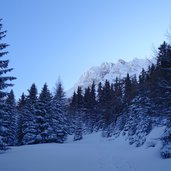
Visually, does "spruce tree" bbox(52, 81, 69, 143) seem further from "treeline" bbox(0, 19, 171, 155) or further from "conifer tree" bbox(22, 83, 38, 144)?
"conifer tree" bbox(22, 83, 38, 144)

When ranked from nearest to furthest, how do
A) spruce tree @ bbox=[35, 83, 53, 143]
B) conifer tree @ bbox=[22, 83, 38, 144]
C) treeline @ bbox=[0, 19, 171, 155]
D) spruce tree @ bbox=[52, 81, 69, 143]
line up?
treeline @ bbox=[0, 19, 171, 155]
conifer tree @ bbox=[22, 83, 38, 144]
spruce tree @ bbox=[35, 83, 53, 143]
spruce tree @ bbox=[52, 81, 69, 143]

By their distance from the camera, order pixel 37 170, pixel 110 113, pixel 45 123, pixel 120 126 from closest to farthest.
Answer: pixel 37 170, pixel 45 123, pixel 120 126, pixel 110 113

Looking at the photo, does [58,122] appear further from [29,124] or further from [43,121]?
[29,124]

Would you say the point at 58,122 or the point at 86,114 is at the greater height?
the point at 86,114

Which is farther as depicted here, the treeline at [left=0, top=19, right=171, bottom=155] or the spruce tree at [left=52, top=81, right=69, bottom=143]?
the spruce tree at [left=52, top=81, right=69, bottom=143]

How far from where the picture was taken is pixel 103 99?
265ft

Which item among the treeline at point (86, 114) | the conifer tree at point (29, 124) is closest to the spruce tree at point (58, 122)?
the treeline at point (86, 114)

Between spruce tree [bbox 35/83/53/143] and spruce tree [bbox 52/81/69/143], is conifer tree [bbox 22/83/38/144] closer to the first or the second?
spruce tree [bbox 35/83/53/143]

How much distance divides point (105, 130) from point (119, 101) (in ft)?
30.0

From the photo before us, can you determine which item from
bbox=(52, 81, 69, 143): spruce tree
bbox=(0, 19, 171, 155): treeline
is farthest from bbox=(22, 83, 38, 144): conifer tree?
bbox=(52, 81, 69, 143): spruce tree

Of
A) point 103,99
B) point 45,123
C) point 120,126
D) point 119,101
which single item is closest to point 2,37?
point 45,123

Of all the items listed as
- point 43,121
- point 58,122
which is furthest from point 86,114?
point 43,121

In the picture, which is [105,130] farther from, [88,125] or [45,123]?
[45,123]

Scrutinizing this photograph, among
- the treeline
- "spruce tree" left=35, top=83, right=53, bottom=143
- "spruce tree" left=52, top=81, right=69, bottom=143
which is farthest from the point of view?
"spruce tree" left=52, top=81, right=69, bottom=143
